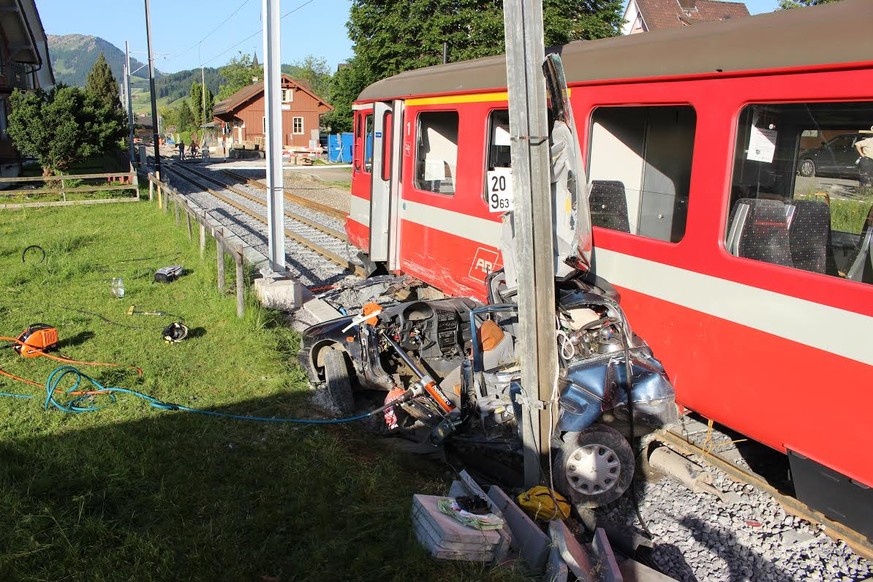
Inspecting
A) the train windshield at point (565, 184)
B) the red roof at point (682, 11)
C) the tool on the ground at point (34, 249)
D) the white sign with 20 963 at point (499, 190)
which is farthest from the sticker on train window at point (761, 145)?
the red roof at point (682, 11)

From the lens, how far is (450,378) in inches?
240

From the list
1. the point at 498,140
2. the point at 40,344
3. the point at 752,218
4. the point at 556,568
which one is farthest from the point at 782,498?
the point at 40,344

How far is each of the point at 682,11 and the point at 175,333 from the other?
175ft

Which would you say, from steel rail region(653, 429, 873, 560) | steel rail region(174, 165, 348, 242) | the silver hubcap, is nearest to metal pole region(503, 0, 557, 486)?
the silver hubcap

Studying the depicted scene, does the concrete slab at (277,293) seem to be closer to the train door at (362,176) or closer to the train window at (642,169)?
the train door at (362,176)

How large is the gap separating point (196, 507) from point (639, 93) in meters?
4.47

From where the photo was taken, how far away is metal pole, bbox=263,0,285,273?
29.3ft

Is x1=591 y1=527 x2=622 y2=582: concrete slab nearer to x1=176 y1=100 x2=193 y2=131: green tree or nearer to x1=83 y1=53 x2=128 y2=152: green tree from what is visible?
x1=83 y1=53 x2=128 y2=152: green tree

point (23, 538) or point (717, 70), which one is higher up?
point (717, 70)

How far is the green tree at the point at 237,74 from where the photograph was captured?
324 ft

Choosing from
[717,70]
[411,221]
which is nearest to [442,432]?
[717,70]

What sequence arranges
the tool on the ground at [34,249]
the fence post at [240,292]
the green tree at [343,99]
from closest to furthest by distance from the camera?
1. the fence post at [240,292]
2. the tool on the ground at [34,249]
3. the green tree at [343,99]

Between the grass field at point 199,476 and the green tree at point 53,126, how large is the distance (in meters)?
17.0

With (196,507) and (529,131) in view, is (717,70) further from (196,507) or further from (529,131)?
(196,507)
